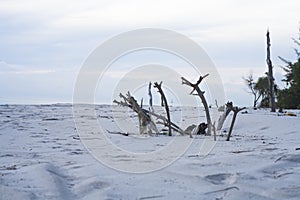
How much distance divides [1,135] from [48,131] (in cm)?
129

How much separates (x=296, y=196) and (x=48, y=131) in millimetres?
7258

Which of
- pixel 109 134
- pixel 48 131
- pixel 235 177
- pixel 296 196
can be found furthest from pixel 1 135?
pixel 296 196

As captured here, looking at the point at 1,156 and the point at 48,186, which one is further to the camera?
the point at 1,156

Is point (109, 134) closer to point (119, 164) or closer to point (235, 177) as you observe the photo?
point (119, 164)

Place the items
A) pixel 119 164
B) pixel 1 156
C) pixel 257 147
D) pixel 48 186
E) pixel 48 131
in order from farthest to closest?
pixel 48 131, pixel 257 147, pixel 1 156, pixel 119 164, pixel 48 186

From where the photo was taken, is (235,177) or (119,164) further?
(119,164)

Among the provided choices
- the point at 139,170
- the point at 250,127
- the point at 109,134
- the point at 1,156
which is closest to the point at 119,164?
the point at 139,170

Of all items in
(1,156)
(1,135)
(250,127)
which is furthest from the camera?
(250,127)

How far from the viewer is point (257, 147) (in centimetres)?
675

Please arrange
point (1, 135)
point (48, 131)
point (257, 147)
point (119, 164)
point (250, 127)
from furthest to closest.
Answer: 1. point (250, 127)
2. point (48, 131)
3. point (1, 135)
4. point (257, 147)
5. point (119, 164)

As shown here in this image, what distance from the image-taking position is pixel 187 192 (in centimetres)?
402

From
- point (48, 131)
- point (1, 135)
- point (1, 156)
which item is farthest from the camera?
point (48, 131)

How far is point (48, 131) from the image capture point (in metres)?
10.4

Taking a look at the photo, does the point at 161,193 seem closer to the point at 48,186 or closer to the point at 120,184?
the point at 120,184
